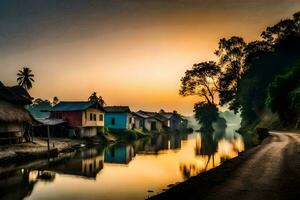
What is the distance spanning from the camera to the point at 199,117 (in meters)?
107

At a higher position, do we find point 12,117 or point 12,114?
point 12,114

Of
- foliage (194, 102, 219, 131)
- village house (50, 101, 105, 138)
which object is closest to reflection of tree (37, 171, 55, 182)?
village house (50, 101, 105, 138)

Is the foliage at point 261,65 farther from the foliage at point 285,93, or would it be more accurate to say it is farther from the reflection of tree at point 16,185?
the reflection of tree at point 16,185

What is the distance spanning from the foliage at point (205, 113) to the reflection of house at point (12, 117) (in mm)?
72541

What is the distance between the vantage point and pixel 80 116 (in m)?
55.0

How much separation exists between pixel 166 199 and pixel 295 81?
46.3m

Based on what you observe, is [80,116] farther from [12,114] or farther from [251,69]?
[251,69]

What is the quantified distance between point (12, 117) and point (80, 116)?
20.1 meters

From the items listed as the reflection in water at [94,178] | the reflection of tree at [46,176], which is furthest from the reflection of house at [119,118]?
the reflection of tree at [46,176]

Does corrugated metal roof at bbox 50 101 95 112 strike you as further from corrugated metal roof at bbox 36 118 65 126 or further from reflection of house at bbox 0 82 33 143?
reflection of house at bbox 0 82 33 143

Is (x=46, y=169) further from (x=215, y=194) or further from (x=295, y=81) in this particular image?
(x=295, y=81)

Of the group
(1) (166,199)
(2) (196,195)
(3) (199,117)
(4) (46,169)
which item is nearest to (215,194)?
(2) (196,195)

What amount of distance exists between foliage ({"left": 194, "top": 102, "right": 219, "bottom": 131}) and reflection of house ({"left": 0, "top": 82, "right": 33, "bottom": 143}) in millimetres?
72541

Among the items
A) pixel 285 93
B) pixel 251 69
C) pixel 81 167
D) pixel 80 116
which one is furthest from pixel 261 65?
pixel 81 167
